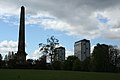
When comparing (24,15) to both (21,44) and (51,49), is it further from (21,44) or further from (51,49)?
(51,49)

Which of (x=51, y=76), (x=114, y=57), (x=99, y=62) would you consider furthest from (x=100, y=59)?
(x=51, y=76)

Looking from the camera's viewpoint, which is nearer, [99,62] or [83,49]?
[99,62]

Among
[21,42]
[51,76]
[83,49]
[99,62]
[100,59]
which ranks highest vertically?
[83,49]

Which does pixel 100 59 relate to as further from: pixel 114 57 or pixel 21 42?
pixel 21 42

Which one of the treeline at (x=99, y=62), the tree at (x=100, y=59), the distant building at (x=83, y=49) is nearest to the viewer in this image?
the treeline at (x=99, y=62)

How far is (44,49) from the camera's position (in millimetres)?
93188

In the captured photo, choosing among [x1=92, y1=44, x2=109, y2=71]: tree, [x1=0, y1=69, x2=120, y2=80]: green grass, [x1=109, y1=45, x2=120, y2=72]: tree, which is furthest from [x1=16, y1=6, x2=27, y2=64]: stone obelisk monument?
[x1=0, y1=69, x2=120, y2=80]: green grass

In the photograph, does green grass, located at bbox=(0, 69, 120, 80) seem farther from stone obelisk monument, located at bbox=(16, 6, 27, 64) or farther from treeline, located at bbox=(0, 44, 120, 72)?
treeline, located at bbox=(0, 44, 120, 72)

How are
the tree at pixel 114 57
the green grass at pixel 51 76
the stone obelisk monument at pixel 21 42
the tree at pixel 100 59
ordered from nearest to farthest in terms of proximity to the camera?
the green grass at pixel 51 76 → the stone obelisk monument at pixel 21 42 → the tree at pixel 100 59 → the tree at pixel 114 57

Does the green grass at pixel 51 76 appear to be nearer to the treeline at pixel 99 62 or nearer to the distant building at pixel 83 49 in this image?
the treeline at pixel 99 62

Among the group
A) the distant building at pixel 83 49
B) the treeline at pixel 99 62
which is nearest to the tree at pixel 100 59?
the treeline at pixel 99 62

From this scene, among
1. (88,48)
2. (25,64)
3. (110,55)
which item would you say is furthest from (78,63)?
(88,48)

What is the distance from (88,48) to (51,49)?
75.1m

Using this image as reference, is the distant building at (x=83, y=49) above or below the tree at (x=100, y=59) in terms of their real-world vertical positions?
above
